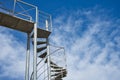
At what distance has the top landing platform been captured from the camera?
14836mm

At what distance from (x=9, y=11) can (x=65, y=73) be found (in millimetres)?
6123

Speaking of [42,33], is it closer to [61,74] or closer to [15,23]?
[15,23]

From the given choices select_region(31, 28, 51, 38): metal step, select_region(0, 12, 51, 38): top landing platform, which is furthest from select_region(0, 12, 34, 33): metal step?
select_region(31, 28, 51, 38): metal step

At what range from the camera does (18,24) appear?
15.5 metres

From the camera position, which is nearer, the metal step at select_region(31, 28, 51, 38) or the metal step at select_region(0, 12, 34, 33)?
the metal step at select_region(0, 12, 34, 33)

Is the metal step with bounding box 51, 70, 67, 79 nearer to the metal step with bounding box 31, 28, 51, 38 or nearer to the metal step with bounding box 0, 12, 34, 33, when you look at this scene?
the metal step with bounding box 31, 28, 51, 38

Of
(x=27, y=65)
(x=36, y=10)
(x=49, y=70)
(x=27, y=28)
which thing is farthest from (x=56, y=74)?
(x=36, y=10)

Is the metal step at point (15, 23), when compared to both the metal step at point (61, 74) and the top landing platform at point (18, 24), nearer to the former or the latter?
the top landing platform at point (18, 24)

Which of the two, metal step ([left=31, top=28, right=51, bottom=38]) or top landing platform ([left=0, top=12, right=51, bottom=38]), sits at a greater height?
top landing platform ([left=0, top=12, right=51, bottom=38])

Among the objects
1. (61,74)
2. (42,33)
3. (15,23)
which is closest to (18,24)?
(15,23)

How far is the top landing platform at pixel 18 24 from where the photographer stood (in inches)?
584

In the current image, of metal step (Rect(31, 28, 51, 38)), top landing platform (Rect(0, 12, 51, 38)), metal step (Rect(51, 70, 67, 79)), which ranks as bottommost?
metal step (Rect(51, 70, 67, 79))

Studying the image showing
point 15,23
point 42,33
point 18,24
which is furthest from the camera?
point 42,33

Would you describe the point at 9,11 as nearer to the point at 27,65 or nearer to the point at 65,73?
the point at 27,65
